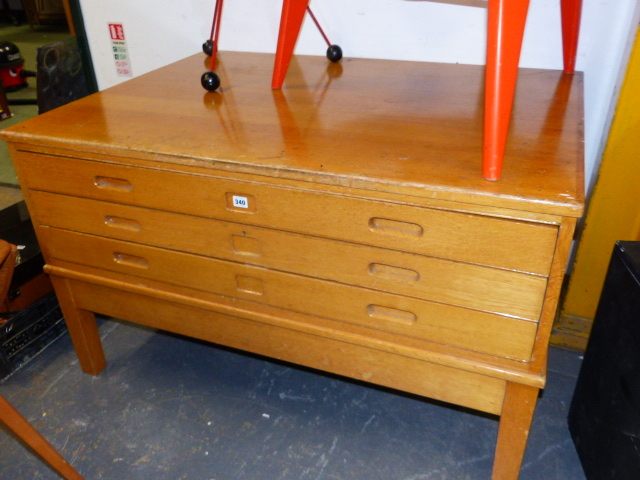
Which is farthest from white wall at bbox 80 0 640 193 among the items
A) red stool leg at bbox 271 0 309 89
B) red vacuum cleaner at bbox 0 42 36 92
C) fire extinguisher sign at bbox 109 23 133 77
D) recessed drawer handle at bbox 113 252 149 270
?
red vacuum cleaner at bbox 0 42 36 92

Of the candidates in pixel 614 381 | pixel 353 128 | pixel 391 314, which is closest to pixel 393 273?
pixel 391 314

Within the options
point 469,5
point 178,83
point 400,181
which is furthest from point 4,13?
point 400,181

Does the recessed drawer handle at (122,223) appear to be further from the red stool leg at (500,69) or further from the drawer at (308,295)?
the red stool leg at (500,69)

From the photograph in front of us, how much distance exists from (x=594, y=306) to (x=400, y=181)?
2.79ft

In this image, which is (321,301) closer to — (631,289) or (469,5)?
(631,289)

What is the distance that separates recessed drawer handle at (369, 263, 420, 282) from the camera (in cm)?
92

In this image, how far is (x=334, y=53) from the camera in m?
1.40

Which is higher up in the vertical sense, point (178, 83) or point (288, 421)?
point (178, 83)

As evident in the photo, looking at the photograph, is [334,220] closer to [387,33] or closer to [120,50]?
[387,33]

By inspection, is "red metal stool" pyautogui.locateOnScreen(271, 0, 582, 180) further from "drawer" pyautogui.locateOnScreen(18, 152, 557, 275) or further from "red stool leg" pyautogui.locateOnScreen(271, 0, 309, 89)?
"red stool leg" pyautogui.locateOnScreen(271, 0, 309, 89)

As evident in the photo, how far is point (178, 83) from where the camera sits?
1.32m

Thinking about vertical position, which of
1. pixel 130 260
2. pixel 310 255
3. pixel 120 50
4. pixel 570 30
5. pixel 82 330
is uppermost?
pixel 570 30

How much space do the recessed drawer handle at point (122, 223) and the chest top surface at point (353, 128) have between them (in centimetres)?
16

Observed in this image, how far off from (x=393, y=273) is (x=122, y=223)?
56cm
